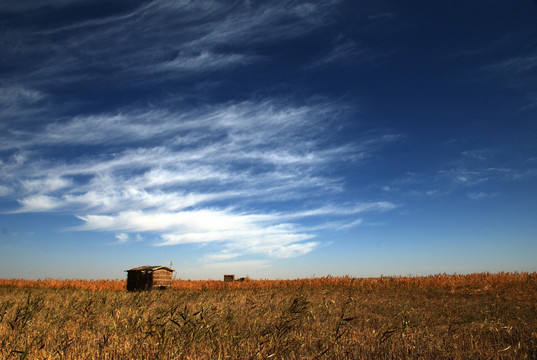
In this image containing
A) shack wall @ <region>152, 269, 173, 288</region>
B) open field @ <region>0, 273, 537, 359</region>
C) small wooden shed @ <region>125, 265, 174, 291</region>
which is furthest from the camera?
shack wall @ <region>152, 269, 173, 288</region>

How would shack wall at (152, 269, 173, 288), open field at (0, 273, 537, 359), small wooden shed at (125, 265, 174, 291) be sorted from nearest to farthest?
open field at (0, 273, 537, 359) → small wooden shed at (125, 265, 174, 291) → shack wall at (152, 269, 173, 288)

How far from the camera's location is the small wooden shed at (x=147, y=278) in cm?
2436

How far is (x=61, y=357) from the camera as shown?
4.04 m

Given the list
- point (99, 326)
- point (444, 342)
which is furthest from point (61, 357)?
point (444, 342)

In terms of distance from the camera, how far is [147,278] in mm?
24484

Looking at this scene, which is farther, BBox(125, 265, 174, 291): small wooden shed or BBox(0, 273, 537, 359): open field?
BBox(125, 265, 174, 291): small wooden shed

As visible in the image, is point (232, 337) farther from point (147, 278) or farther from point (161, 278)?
point (161, 278)

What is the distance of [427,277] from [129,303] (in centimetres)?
2327

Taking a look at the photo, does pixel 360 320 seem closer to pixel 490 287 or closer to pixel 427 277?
pixel 490 287

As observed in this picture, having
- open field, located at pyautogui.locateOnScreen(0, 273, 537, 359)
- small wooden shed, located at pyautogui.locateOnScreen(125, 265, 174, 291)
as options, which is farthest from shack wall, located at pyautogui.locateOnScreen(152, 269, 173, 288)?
open field, located at pyautogui.locateOnScreen(0, 273, 537, 359)

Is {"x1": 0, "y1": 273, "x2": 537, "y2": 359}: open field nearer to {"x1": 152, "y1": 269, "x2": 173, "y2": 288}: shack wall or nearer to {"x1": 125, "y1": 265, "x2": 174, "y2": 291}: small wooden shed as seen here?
{"x1": 125, "y1": 265, "x2": 174, "y2": 291}: small wooden shed

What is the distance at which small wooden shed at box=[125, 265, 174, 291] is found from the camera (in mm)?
24359

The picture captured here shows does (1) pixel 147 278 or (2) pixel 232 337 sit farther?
(1) pixel 147 278

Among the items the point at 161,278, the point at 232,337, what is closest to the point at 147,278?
the point at 161,278
